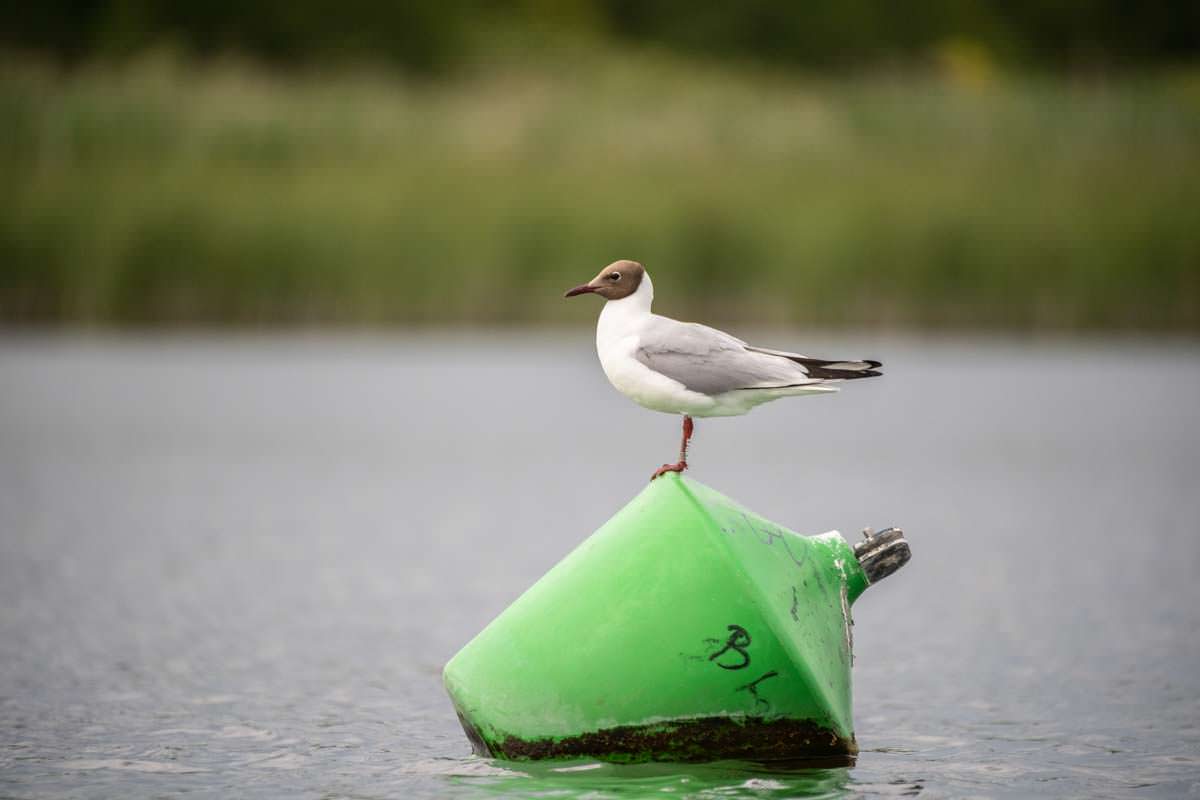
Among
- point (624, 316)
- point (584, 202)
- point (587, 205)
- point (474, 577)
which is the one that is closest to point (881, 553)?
point (624, 316)

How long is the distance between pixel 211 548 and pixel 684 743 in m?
12.1

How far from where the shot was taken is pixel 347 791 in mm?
8453

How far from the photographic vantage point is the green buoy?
7586 millimetres

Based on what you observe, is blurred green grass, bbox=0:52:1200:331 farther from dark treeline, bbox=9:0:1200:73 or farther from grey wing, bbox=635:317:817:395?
grey wing, bbox=635:317:817:395

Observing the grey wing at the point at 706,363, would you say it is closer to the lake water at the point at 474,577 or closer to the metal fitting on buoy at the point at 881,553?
the metal fitting on buoy at the point at 881,553

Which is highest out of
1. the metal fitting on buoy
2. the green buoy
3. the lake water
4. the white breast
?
the white breast

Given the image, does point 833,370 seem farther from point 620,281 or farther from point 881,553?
point 881,553

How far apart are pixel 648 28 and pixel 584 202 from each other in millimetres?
90648

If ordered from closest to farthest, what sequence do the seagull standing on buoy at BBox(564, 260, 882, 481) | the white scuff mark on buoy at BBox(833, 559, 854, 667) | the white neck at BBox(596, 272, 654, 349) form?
the seagull standing on buoy at BBox(564, 260, 882, 481) < the white neck at BBox(596, 272, 654, 349) < the white scuff mark on buoy at BBox(833, 559, 854, 667)

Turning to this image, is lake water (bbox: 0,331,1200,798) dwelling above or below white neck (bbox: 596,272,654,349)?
below

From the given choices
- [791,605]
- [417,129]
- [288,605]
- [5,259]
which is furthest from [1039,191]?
[791,605]

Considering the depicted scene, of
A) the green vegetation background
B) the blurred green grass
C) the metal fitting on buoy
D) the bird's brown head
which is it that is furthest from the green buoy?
the green vegetation background

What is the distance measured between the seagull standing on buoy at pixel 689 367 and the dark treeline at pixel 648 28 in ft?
392

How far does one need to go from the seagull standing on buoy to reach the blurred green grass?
42628 millimetres
